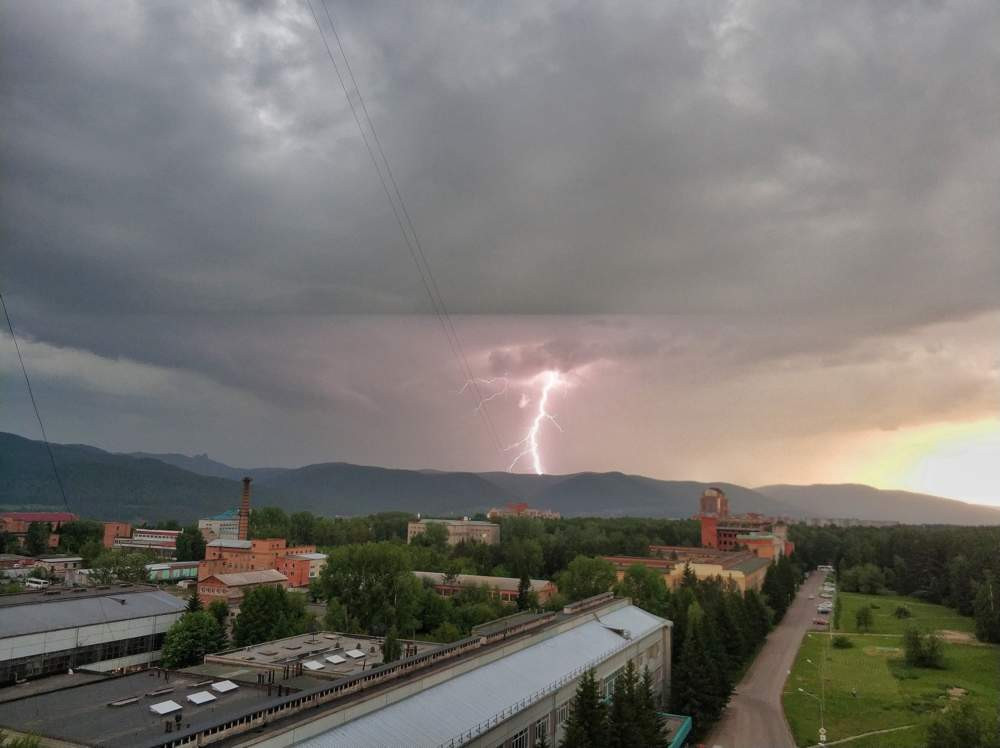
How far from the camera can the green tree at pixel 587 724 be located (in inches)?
679

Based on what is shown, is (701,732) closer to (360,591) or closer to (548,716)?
(548,716)

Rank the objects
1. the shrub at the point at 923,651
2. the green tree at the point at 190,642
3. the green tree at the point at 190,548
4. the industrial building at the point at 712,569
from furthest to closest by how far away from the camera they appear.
→ the green tree at the point at 190,548, the industrial building at the point at 712,569, the shrub at the point at 923,651, the green tree at the point at 190,642

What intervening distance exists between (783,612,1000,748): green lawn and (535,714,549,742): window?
39.5 feet

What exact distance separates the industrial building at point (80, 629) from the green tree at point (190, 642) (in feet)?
8.63

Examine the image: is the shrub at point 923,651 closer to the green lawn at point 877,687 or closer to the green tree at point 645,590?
the green lawn at point 877,687

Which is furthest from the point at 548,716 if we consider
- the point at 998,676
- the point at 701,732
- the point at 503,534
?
the point at 503,534

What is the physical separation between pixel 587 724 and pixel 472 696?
3.28m

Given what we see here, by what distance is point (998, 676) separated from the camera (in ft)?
122

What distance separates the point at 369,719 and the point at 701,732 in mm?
16903

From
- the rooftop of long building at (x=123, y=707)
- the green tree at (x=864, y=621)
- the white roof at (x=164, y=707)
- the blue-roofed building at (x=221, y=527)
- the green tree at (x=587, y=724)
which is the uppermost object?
the green tree at (x=587, y=724)

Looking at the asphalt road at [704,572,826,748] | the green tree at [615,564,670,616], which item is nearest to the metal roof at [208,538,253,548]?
the green tree at [615,564,670,616]

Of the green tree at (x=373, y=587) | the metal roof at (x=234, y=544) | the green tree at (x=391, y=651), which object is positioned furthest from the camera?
the metal roof at (x=234, y=544)

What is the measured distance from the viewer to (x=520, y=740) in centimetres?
1939

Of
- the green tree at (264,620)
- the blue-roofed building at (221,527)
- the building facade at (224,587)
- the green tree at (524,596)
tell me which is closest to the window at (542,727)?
the green tree at (264,620)
